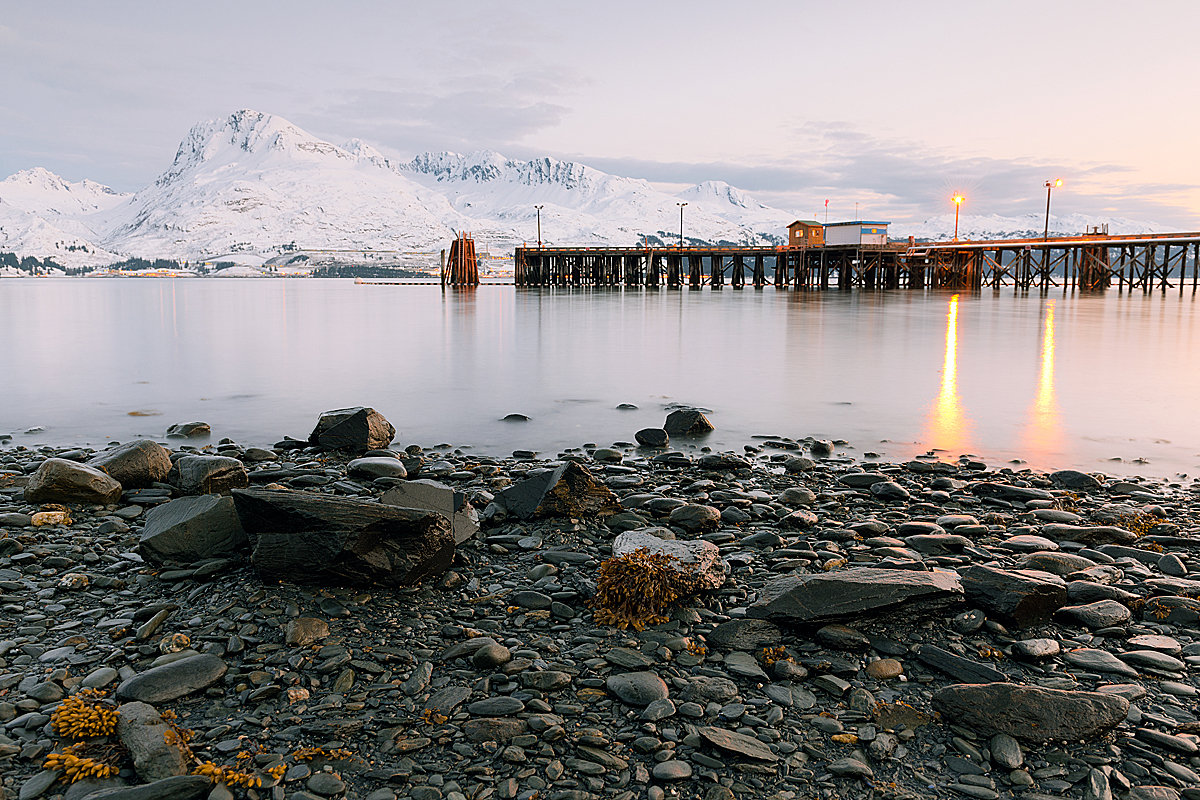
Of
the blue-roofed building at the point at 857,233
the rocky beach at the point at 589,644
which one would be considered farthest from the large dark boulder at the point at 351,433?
the blue-roofed building at the point at 857,233

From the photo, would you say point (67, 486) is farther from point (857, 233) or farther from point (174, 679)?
point (857, 233)

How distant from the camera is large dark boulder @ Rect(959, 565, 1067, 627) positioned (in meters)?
5.25

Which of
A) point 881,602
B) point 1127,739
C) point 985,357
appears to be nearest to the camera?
point 1127,739

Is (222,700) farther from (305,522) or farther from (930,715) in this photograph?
(930,715)

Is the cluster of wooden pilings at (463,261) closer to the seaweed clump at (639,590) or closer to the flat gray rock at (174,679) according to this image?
the seaweed clump at (639,590)

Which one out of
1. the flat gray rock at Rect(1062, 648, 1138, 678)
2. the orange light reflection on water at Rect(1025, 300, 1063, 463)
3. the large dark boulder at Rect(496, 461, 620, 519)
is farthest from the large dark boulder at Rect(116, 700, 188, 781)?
the orange light reflection on water at Rect(1025, 300, 1063, 463)

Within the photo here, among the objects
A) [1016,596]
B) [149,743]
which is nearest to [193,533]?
[149,743]

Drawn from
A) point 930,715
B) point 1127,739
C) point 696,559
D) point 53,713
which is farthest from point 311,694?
point 1127,739

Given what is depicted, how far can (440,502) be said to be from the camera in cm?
Result: 737

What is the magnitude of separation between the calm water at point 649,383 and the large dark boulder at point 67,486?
3.87 metres

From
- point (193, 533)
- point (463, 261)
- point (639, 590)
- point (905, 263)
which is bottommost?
point (639, 590)

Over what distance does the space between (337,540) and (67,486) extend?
3990mm

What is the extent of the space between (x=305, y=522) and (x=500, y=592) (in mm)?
1528

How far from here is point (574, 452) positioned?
35.5 ft
